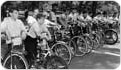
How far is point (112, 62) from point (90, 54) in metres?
0.72

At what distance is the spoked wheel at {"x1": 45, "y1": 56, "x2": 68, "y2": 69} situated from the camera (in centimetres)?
618

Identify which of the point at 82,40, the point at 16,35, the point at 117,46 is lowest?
the point at 117,46

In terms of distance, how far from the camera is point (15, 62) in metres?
6.23

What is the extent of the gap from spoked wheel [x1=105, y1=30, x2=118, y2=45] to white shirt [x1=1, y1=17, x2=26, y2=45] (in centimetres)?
404

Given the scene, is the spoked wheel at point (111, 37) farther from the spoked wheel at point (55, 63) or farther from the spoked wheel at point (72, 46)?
the spoked wheel at point (55, 63)

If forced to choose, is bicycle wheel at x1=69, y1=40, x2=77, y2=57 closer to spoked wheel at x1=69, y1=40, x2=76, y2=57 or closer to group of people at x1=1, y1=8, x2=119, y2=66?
spoked wheel at x1=69, y1=40, x2=76, y2=57

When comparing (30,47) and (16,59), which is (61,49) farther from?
(16,59)

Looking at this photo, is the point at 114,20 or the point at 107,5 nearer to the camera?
the point at 107,5

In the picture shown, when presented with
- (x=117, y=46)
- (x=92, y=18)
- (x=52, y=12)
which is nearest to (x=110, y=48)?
(x=117, y=46)

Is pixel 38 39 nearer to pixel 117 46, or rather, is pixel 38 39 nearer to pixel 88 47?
pixel 88 47

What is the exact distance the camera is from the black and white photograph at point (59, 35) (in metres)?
6.21

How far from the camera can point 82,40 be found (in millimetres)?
8023

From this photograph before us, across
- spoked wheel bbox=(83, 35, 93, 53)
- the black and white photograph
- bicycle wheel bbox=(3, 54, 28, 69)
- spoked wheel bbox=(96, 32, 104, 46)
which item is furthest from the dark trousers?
spoked wheel bbox=(96, 32, 104, 46)

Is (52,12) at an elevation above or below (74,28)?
above
